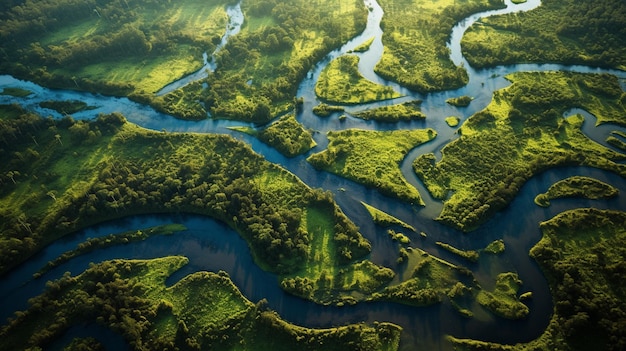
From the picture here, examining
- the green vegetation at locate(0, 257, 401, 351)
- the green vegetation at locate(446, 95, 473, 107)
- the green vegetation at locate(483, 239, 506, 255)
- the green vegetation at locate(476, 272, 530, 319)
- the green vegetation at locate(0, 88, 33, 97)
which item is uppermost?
the green vegetation at locate(446, 95, 473, 107)

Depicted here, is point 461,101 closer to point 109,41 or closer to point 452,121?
point 452,121

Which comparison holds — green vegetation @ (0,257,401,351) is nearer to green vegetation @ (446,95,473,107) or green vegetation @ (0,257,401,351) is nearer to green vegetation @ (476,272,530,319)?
green vegetation @ (476,272,530,319)

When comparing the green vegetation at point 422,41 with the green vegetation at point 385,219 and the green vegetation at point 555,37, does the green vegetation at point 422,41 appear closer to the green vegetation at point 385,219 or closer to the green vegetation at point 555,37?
the green vegetation at point 555,37

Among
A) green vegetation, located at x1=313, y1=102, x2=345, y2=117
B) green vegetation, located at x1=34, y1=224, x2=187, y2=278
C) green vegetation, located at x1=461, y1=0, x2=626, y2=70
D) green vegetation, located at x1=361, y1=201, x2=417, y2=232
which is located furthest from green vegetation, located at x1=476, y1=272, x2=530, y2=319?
green vegetation, located at x1=461, y1=0, x2=626, y2=70

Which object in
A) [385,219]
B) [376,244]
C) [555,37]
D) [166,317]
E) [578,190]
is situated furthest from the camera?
[555,37]

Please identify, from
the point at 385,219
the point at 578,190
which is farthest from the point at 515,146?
the point at 385,219

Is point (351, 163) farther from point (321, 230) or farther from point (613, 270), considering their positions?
point (613, 270)

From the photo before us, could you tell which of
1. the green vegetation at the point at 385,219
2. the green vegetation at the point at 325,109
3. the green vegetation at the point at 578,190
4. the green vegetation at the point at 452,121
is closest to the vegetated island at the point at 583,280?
the green vegetation at the point at 578,190

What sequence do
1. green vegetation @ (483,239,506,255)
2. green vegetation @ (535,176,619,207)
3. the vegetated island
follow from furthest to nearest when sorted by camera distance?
1. green vegetation @ (535,176,619,207)
2. green vegetation @ (483,239,506,255)
3. the vegetated island
